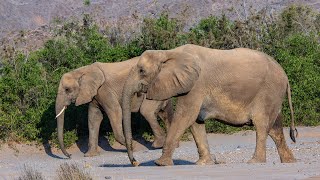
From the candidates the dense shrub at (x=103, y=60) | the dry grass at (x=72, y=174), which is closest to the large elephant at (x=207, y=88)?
the dry grass at (x=72, y=174)

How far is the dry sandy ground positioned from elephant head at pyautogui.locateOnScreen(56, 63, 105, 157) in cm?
128

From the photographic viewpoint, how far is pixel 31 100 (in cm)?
2450

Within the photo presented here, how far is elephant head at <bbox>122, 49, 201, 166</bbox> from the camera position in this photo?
15.8m

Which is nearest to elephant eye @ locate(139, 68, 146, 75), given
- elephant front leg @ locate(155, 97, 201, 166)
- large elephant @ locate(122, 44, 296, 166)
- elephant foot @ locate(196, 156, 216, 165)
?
large elephant @ locate(122, 44, 296, 166)

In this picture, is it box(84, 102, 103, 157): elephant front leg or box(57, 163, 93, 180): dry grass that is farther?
box(84, 102, 103, 157): elephant front leg

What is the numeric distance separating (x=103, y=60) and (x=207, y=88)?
10.6 meters

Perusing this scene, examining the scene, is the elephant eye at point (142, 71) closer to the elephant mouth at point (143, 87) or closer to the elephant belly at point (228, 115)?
the elephant mouth at point (143, 87)

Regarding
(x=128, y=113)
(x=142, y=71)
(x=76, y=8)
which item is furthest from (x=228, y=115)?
(x=76, y=8)

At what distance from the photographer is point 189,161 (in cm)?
1856

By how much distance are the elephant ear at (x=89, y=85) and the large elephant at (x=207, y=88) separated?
662cm

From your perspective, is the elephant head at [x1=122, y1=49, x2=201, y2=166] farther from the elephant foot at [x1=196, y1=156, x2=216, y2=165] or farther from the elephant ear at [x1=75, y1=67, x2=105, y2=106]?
the elephant ear at [x1=75, y1=67, x2=105, y2=106]

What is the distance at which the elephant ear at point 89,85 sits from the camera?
896 inches

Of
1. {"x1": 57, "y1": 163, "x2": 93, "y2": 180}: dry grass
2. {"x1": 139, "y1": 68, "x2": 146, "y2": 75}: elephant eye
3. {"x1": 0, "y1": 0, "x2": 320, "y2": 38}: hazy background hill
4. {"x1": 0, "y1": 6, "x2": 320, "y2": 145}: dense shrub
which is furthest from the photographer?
{"x1": 0, "y1": 0, "x2": 320, "y2": 38}: hazy background hill

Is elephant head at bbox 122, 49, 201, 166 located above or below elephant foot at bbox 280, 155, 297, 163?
above
